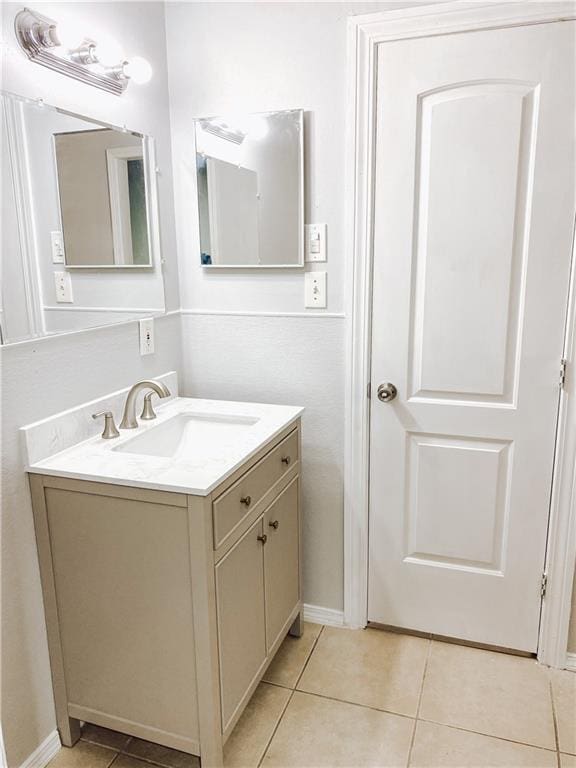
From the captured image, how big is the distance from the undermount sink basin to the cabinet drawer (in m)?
0.15

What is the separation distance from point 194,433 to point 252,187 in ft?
2.86

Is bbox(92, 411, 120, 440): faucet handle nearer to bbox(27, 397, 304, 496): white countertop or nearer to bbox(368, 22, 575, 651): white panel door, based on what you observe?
bbox(27, 397, 304, 496): white countertop

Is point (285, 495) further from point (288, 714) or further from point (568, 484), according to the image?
Answer: point (568, 484)

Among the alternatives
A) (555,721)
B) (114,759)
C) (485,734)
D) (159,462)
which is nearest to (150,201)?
(159,462)

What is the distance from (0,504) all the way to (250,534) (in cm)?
66

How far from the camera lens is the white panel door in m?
1.77

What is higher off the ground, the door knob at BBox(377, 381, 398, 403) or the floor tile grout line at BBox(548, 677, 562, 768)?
the door knob at BBox(377, 381, 398, 403)

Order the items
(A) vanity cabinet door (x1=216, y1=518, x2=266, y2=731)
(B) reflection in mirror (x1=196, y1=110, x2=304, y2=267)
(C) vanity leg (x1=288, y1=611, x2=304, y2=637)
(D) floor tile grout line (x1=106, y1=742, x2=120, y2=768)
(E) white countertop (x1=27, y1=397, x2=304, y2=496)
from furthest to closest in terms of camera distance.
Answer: (C) vanity leg (x1=288, y1=611, x2=304, y2=637) → (B) reflection in mirror (x1=196, y1=110, x2=304, y2=267) → (D) floor tile grout line (x1=106, y1=742, x2=120, y2=768) → (A) vanity cabinet door (x1=216, y1=518, x2=266, y2=731) → (E) white countertop (x1=27, y1=397, x2=304, y2=496)

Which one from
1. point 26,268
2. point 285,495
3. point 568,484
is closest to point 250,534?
point 285,495

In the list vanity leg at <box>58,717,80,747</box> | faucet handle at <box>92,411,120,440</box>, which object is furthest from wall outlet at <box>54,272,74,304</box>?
vanity leg at <box>58,717,80,747</box>

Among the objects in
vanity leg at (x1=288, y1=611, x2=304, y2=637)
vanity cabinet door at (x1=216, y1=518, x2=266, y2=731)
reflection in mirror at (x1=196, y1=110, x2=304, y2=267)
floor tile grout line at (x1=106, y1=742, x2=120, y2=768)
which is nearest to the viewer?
vanity cabinet door at (x1=216, y1=518, x2=266, y2=731)

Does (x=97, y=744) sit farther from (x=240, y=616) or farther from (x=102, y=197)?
(x=102, y=197)

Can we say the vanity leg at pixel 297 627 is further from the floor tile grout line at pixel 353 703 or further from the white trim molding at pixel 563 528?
the white trim molding at pixel 563 528

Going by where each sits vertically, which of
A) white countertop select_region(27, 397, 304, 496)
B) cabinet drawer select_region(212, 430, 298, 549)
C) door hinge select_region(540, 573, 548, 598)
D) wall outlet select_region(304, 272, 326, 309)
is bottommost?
door hinge select_region(540, 573, 548, 598)
